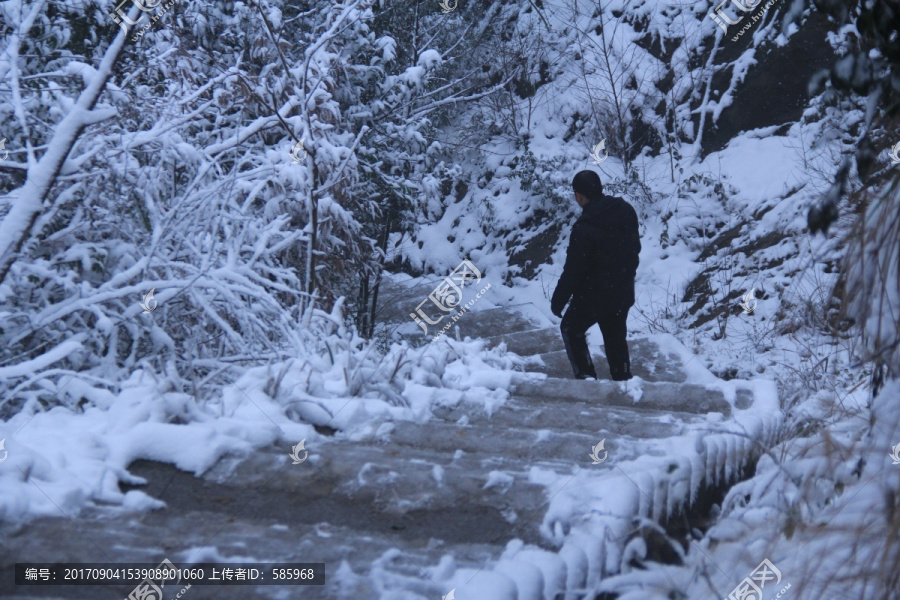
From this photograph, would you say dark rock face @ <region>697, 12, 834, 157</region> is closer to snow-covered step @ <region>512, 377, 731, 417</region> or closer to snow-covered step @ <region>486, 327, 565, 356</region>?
snow-covered step @ <region>486, 327, 565, 356</region>

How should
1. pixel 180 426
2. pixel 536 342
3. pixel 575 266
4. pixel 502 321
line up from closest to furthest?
pixel 180 426 < pixel 575 266 < pixel 536 342 < pixel 502 321

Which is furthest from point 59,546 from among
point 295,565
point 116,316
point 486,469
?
point 116,316

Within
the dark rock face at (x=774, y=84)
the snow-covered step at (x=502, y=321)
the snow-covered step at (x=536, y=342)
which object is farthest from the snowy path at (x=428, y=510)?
the dark rock face at (x=774, y=84)

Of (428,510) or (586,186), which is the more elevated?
(586,186)

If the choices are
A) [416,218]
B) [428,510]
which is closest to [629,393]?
[428,510]

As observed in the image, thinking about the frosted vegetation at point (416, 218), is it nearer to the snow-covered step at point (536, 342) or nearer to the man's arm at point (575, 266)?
the man's arm at point (575, 266)

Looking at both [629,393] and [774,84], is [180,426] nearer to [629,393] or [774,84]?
[629,393]

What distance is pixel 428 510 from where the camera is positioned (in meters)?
1.56

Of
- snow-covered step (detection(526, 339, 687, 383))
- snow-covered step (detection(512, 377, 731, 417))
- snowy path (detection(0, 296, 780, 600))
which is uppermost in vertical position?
snowy path (detection(0, 296, 780, 600))

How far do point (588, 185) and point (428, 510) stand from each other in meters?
3.00

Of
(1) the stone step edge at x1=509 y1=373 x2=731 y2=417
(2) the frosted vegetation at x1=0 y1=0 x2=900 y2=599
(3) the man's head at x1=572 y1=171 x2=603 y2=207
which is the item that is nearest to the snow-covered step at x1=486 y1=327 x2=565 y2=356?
(2) the frosted vegetation at x1=0 y1=0 x2=900 y2=599

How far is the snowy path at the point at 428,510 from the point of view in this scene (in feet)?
4.20

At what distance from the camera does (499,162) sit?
9852mm

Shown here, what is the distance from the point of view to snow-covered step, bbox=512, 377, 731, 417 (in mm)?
2803
